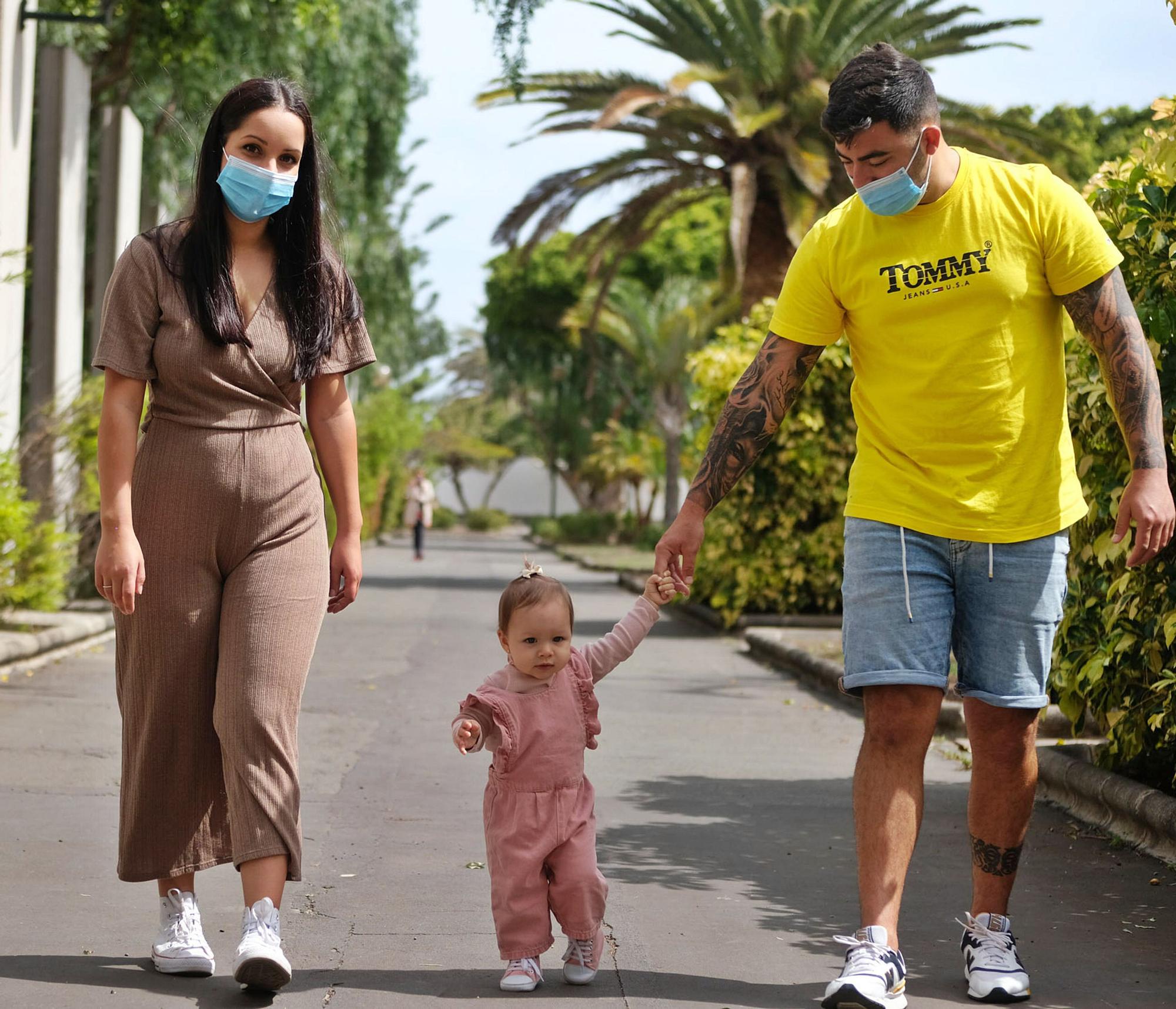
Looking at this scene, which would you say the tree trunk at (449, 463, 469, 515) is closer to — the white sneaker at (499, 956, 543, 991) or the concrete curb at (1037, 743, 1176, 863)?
the concrete curb at (1037, 743, 1176, 863)

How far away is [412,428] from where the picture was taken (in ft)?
155

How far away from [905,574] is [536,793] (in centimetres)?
103

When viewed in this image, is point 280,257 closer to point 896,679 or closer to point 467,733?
point 467,733

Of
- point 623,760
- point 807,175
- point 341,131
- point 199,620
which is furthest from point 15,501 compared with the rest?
point 341,131

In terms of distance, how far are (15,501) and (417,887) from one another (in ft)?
20.6

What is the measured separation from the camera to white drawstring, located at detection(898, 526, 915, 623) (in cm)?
372

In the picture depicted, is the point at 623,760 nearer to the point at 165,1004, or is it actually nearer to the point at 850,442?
the point at 165,1004

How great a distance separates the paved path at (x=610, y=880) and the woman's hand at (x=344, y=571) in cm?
91

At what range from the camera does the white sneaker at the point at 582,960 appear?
374 centimetres

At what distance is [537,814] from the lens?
3697 millimetres

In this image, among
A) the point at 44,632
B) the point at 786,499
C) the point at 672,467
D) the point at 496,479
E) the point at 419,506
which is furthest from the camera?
the point at 496,479

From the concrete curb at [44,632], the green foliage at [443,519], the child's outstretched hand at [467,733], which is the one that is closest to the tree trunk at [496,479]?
the green foliage at [443,519]

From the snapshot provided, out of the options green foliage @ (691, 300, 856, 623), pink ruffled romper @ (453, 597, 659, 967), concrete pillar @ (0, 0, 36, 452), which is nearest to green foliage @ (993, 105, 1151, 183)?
green foliage @ (691, 300, 856, 623)

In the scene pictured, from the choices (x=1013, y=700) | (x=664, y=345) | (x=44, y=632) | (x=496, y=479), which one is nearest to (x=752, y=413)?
(x=1013, y=700)
